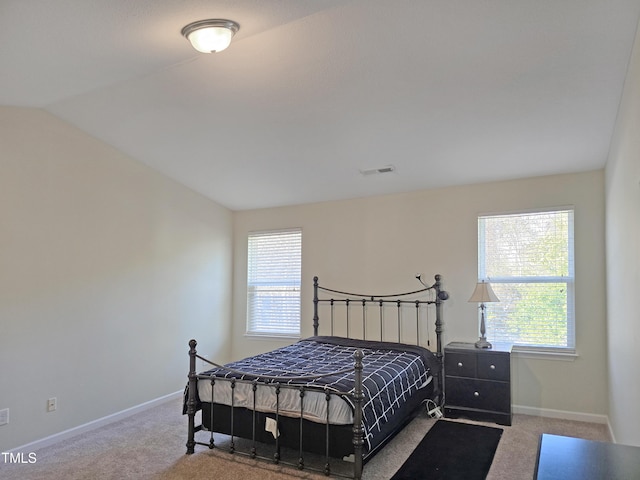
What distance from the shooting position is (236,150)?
4246mm

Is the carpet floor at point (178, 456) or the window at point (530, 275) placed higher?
the window at point (530, 275)

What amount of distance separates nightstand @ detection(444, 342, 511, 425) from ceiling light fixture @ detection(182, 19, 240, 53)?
10.6ft

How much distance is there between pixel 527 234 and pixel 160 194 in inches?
146

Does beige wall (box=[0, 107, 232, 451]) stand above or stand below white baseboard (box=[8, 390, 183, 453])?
above

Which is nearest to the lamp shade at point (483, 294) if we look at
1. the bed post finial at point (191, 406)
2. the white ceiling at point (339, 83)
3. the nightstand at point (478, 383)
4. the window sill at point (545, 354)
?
the nightstand at point (478, 383)

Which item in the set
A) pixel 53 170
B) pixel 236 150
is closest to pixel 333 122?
pixel 236 150

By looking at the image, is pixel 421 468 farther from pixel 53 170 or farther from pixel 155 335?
pixel 53 170

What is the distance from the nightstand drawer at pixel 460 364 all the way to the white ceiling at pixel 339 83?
1691 mm

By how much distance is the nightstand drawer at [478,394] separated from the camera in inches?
157

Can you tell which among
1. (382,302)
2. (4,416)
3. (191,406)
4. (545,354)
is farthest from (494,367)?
(4,416)

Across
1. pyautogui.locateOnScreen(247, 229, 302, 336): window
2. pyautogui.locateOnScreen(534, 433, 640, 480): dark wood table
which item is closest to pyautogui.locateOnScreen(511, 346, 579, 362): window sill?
pyautogui.locateOnScreen(247, 229, 302, 336): window

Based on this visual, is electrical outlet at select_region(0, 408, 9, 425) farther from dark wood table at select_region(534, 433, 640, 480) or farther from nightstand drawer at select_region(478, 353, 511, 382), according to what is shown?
nightstand drawer at select_region(478, 353, 511, 382)

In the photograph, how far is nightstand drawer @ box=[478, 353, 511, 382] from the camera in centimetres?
399

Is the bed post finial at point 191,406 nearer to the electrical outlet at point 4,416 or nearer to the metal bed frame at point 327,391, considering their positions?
the metal bed frame at point 327,391
